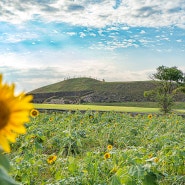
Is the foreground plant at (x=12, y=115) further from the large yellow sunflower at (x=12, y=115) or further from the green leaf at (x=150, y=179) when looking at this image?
the green leaf at (x=150, y=179)

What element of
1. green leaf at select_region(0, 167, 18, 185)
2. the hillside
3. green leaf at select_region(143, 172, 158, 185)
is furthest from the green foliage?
the hillside

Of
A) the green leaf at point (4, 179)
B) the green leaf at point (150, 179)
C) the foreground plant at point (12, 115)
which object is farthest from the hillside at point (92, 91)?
the foreground plant at point (12, 115)

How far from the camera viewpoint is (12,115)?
0.70 m

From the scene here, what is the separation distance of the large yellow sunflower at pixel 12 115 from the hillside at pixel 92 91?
5173 centimetres

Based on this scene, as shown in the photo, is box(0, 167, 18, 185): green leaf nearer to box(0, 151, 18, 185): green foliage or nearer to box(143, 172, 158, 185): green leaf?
box(0, 151, 18, 185): green foliage

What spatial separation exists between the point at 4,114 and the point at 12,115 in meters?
0.02

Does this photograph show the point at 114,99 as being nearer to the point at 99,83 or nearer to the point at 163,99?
the point at 99,83

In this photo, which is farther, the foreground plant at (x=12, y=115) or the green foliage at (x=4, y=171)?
the green foliage at (x=4, y=171)

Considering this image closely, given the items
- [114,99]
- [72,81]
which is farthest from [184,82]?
[72,81]

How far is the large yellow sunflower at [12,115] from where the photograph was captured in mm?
692

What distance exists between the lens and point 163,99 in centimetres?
2272

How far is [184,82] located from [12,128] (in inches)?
1739

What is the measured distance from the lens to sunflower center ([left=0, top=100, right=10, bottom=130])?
692mm

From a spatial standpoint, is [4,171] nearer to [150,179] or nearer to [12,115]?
[12,115]
